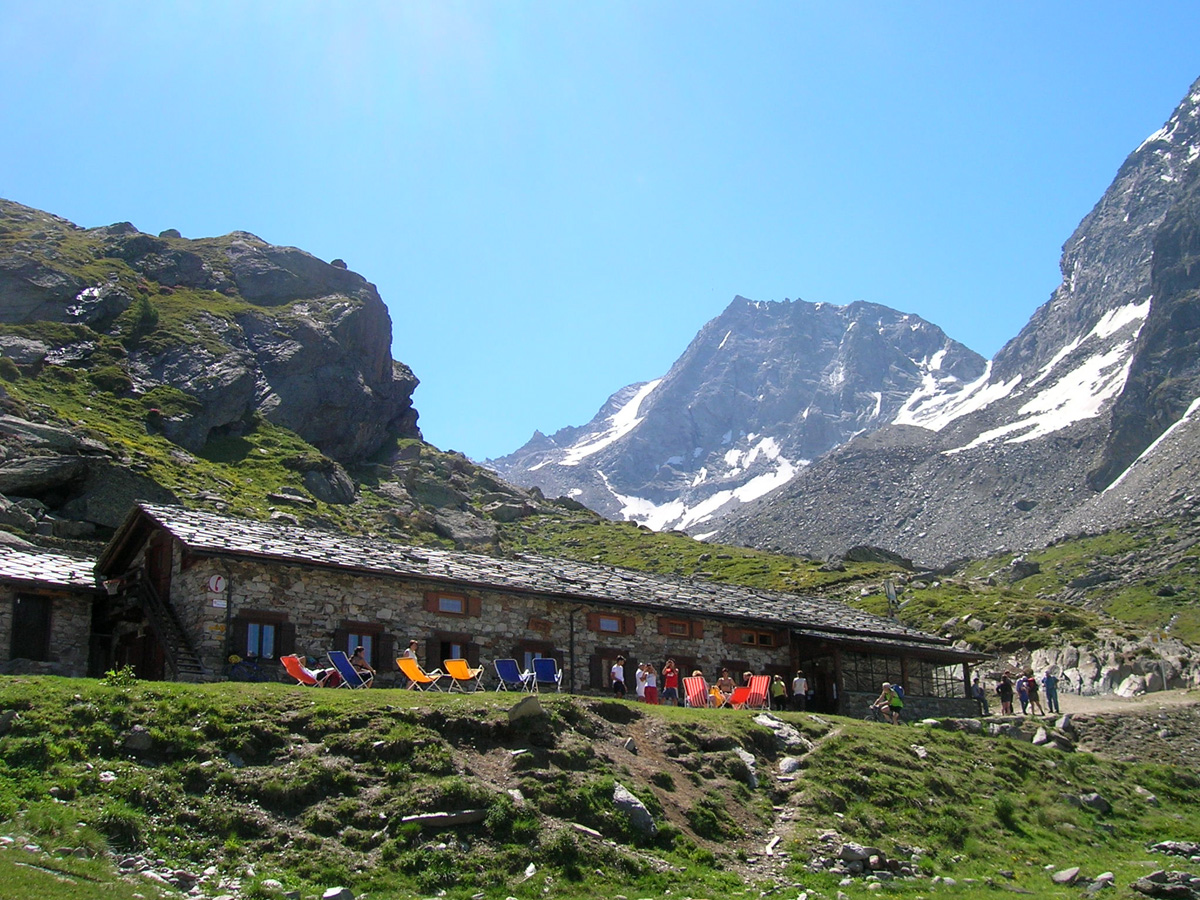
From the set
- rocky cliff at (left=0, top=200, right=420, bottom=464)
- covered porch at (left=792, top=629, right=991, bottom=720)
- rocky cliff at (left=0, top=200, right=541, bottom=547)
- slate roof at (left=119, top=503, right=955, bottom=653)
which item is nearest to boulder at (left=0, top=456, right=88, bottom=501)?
rocky cliff at (left=0, top=200, right=541, bottom=547)

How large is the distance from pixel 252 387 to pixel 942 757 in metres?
89.5

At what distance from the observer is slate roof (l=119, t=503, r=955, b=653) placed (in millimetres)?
30734

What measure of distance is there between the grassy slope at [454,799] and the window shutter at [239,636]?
20.5 ft

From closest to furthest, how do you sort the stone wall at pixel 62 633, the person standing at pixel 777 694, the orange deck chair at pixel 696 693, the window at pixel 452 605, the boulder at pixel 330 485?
the stone wall at pixel 62 633 < the orange deck chair at pixel 696 693 < the window at pixel 452 605 < the person standing at pixel 777 694 < the boulder at pixel 330 485

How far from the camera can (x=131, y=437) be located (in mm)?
84375

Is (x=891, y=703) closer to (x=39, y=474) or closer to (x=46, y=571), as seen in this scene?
(x=46, y=571)

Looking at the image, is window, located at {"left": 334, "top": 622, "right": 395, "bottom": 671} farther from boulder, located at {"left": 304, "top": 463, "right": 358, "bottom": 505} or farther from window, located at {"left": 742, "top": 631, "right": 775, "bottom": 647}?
boulder, located at {"left": 304, "top": 463, "right": 358, "bottom": 505}

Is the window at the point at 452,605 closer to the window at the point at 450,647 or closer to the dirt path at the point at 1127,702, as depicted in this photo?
the window at the point at 450,647

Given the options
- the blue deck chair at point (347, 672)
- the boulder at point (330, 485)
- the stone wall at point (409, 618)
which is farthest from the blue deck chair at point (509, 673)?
the boulder at point (330, 485)

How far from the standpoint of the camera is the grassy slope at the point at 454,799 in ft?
53.6

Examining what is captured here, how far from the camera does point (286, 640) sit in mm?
29359

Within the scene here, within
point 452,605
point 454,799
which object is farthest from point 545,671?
point 454,799

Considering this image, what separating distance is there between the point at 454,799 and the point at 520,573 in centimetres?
1840

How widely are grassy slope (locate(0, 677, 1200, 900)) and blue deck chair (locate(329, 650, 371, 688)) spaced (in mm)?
4057
